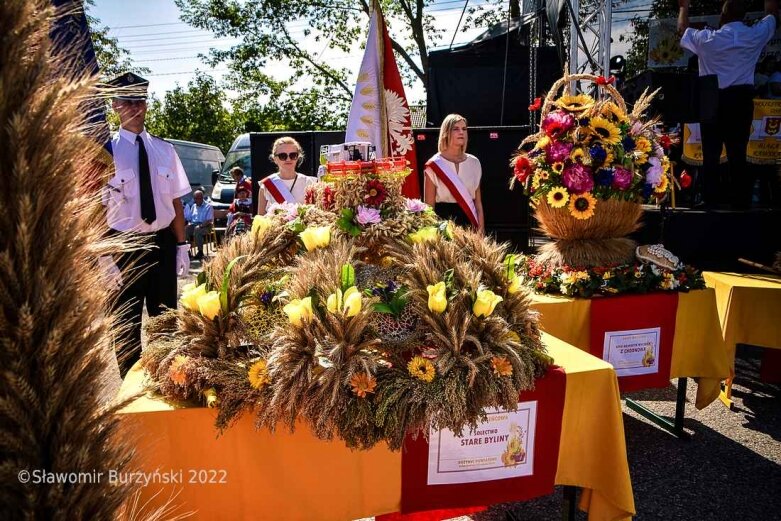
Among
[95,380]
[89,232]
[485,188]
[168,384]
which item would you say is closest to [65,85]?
[89,232]

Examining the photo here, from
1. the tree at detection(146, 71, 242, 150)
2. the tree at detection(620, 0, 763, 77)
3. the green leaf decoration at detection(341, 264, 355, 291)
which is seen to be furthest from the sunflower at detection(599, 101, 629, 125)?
the tree at detection(146, 71, 242, 150)

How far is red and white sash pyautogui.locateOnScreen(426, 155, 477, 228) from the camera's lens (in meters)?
4.68

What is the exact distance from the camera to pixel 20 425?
2.21ft

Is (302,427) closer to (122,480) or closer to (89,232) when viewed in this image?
(122,480)

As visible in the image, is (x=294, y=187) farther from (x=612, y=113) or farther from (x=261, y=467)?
(x=261, y=467)

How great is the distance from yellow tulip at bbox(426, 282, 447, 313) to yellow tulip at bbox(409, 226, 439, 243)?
293 mm

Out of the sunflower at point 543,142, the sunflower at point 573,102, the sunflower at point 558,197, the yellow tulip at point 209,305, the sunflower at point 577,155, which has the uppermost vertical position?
the sunflower at point 573,102

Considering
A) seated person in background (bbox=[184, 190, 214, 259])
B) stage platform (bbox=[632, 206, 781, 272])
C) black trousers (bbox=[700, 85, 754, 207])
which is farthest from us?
seated person in background (bbox=[184, 190, 214, 259])

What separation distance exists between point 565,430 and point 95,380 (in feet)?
5.34

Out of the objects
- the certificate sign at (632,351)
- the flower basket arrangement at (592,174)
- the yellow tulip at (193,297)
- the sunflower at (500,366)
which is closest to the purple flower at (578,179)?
the flower basket arrangement at (592,174)

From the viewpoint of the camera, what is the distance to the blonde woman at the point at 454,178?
4.67 meters

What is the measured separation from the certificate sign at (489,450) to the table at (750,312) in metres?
2.22

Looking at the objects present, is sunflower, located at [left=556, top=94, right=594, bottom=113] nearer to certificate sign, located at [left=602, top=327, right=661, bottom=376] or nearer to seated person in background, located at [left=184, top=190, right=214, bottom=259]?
certificate sign, located at [left=602, top=327, right=661, bottom=376]

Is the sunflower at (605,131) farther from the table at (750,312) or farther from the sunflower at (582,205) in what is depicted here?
the table at (750,312)
